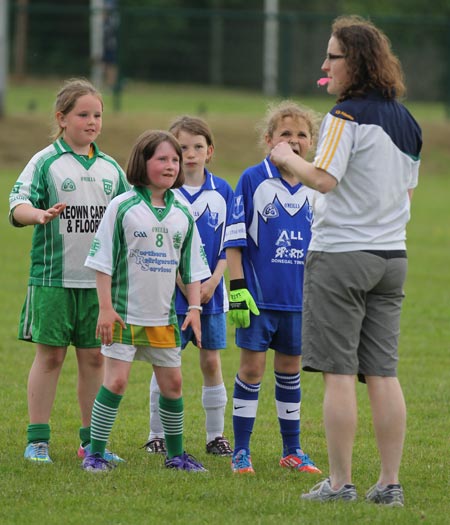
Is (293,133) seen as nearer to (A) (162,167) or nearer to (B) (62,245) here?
(A) (162,167)

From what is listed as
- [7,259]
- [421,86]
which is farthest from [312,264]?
[421,86]

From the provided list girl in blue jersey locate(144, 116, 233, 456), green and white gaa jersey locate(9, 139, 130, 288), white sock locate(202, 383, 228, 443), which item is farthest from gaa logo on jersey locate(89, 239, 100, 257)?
white sock locate(202, 383, 228, 443)

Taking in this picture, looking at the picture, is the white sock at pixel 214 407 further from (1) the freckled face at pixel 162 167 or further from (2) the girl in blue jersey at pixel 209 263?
(1) the freckled face at pixel 162 167

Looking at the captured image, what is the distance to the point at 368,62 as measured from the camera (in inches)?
191

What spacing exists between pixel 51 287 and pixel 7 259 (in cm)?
893

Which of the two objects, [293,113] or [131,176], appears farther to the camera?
[293,113]

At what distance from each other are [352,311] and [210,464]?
149 centimetres

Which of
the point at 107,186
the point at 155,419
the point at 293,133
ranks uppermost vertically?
the point at 293,133

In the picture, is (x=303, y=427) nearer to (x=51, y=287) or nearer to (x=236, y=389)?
(x=236, y=389)

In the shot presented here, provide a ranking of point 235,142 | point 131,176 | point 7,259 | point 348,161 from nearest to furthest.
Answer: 1. point 348,161
2. point 131,176
3. point 7,259
4. point 235,142

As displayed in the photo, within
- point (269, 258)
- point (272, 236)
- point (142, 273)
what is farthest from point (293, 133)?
point (142, 273)

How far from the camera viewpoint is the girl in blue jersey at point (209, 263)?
6219mm

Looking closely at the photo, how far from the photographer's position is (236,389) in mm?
5961

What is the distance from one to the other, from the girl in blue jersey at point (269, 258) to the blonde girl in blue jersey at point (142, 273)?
1.31 ft
